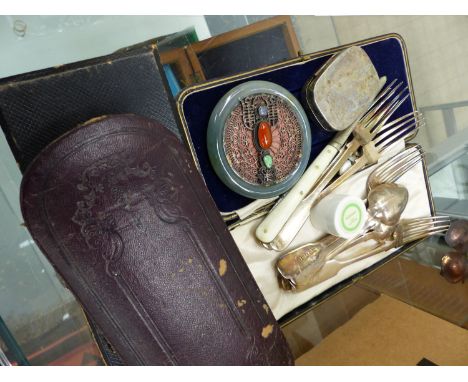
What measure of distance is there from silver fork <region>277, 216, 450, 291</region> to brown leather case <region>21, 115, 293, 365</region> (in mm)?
198

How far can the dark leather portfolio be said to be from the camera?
2.20 feet

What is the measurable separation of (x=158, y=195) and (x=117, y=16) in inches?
33.5

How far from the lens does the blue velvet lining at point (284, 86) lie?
841mm

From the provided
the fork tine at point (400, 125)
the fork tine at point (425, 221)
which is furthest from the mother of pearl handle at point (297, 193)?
the fork tine at point (425, 221)

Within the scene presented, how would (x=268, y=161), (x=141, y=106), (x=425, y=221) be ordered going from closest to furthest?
(x=141, y=106) → (x=268, y=161) → (x=425, y=221)

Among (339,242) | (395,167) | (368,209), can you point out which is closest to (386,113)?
(395,167)

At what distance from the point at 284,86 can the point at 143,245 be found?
510mm

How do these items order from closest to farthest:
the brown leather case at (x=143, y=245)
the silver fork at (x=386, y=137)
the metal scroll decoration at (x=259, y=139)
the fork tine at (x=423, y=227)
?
1. the brown leather case at (x=143, y=245)
2. the metal scroll decoration at (x=259, y=139)
3. the silver fork at (x=386, y=137)
4. the fork tine at (x=423, y=227)

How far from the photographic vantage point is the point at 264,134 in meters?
0.86

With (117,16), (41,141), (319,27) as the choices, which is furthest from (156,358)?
(319,27)

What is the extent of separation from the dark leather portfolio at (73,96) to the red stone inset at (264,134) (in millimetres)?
214

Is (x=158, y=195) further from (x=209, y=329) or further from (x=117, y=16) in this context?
(x=117, y=16)

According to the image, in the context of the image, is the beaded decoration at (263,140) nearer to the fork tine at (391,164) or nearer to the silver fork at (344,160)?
the silver fork at (344,160)

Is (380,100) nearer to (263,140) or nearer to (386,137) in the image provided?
(386,137)
